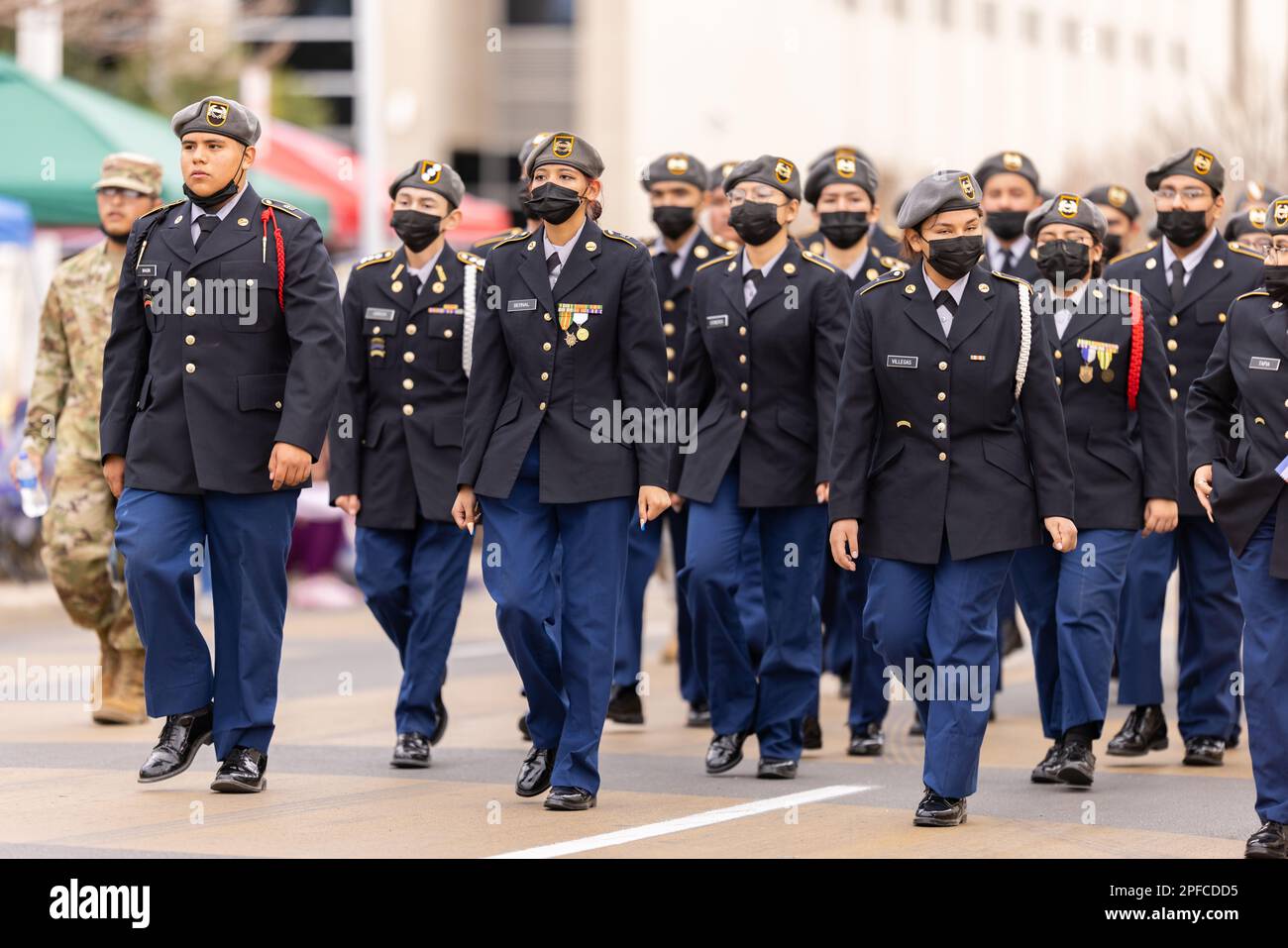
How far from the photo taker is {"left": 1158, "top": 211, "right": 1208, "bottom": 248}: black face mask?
35.8ft

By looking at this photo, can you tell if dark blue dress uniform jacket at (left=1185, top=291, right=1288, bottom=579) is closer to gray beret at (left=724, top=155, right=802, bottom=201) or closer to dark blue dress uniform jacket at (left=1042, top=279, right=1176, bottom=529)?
dark blue dress uniform jacket at (left=1042, top=279, right=1176, bottom=529)

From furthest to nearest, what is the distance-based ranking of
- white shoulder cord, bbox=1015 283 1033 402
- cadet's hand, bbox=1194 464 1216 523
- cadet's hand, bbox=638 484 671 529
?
cadet's hand, bbox=638 484 671 529 → white shoulder cord, bbox=1015 283 1033 402 → cadet's hand, bbox=1194 464 1216 523

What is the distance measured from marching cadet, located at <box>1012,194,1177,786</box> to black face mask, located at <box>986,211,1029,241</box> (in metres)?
1.94

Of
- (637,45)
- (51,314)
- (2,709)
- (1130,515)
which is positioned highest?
(637,45)

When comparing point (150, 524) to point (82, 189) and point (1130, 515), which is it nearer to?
point (1130, 515)

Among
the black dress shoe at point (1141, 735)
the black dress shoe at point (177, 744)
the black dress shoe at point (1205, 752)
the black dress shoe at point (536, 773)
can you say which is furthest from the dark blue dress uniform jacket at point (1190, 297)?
the black dress shoe at point (177, 744)

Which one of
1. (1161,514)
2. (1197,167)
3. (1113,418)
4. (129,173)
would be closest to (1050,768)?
(1161,514)

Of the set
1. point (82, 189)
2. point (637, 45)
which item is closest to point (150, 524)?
point (82, 189)

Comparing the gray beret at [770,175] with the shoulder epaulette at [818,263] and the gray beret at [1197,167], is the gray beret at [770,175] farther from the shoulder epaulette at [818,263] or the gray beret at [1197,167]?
the gray beret at [1197,167]

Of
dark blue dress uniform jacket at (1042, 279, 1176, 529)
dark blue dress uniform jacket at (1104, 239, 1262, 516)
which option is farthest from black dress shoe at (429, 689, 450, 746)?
dark blue dress uniform jacket at (1104, 239, 1262, 516)

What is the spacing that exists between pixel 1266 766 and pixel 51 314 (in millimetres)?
6184
